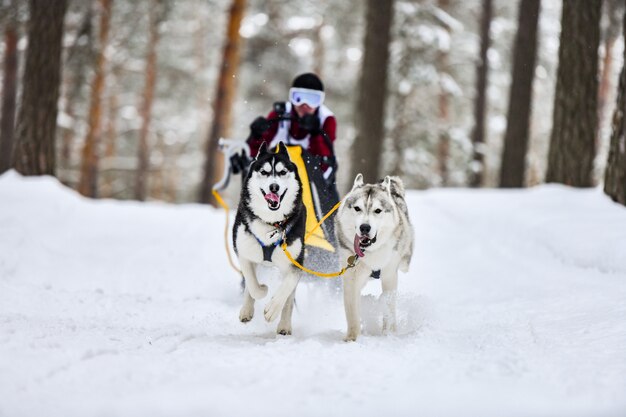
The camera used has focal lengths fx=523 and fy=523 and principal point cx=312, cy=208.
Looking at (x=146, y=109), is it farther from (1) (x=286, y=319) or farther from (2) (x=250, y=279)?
(1) (x=286, y=319)

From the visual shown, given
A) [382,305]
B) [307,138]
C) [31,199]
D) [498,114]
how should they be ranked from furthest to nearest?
[498,114], [31,199], [307,138], [382,305]

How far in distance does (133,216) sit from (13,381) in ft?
20.4

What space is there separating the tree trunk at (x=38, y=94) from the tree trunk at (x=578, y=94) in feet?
26.7

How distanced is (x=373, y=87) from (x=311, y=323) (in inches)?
A: 256

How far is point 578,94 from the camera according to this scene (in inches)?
319

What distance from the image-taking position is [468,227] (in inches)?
307

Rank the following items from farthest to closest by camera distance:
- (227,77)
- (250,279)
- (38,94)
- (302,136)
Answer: (227,77) < (38,94) < (302,136) < (250,279)

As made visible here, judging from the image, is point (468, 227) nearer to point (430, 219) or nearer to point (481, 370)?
point (430, 219)

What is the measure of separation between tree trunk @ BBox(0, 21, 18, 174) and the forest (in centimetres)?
4

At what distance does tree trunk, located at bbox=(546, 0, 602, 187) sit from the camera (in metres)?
8.09

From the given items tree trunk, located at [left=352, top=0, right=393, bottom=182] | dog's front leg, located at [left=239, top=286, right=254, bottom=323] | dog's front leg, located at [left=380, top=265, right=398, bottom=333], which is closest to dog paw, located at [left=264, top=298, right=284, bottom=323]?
dog's front leg, located at [left=239, top=286, right=254, bottom=323]

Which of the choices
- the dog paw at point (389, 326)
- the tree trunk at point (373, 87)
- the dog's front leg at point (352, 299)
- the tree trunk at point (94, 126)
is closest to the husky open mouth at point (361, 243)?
the dog's front leg at point (352, 299)

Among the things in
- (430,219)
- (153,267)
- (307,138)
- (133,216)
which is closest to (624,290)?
(307,138)

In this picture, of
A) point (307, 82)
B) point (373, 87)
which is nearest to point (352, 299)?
point (307, 82)
